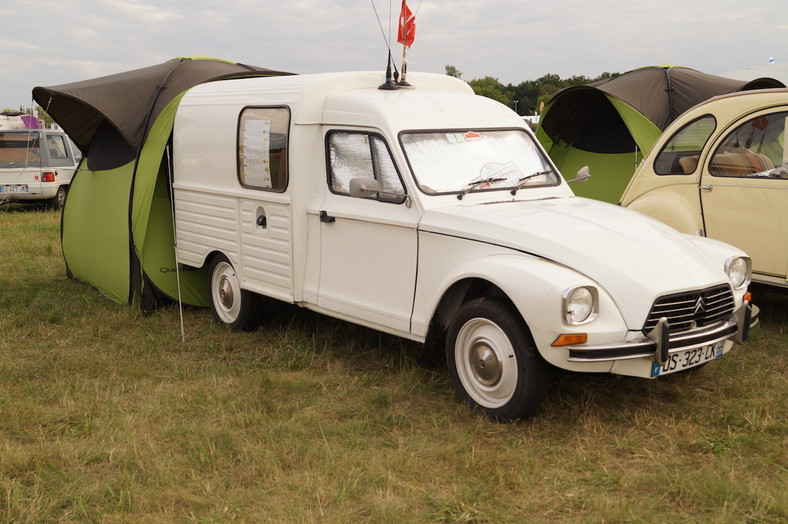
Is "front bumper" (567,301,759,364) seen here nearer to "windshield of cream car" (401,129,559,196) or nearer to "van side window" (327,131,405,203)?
"windshield of cream car" (401,129,559,196)

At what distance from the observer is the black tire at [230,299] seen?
23.6ft

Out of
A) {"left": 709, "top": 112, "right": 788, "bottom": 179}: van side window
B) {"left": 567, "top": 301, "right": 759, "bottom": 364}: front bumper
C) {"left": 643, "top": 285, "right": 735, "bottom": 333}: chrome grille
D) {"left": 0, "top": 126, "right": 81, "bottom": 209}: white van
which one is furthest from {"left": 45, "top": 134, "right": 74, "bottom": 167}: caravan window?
{"left": 643, "top": 285, "right": 735, "bottom": 333}: chrome grille

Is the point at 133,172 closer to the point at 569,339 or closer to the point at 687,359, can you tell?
the point at 569,339

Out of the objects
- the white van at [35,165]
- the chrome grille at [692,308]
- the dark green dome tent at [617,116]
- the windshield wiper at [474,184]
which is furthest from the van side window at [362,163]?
the white van at [35,165]

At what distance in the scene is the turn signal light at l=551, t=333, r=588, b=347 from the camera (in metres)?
4.50

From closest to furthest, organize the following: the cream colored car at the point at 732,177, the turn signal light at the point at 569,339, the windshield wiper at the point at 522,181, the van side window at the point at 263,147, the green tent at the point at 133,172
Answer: the turn signal light at the point at 569,339
the windshield wiper at the point at 522,181
the van side window at the point at 263,147
the cream colored car at the point at 732,177
the green tent at the point at 133,172

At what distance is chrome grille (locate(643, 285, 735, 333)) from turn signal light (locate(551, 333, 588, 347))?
1.25 ft

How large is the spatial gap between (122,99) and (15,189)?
9.46 m

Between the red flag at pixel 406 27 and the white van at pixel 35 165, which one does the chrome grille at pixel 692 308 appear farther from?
the white van at pixel 35 165

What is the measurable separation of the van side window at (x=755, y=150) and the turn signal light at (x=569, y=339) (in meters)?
3.30

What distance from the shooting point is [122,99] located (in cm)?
808

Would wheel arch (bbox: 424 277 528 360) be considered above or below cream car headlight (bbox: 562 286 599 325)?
below

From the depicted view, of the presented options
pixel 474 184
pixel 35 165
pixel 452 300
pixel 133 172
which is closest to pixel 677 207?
pixel 474 184

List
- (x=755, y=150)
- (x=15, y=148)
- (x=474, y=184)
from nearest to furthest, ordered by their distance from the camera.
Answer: (x=474, y=184)
(x=755, y=150)
(x=15, y=148)
